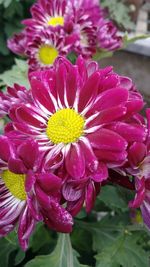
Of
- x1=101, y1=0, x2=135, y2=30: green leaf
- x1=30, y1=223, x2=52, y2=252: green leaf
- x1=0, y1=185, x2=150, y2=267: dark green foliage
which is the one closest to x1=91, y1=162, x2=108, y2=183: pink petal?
x1=0, y1=185, x2=150, y2=267: dark green foliage

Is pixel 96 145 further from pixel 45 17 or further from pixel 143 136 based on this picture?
pixel 45 17

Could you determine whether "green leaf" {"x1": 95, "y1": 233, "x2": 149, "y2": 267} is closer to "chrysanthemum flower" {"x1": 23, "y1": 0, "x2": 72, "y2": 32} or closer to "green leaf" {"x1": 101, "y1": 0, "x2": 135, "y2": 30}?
"chrysanthemum flower" {"x1": 23, "y1": 0, "x2": 72, "y2": 32}

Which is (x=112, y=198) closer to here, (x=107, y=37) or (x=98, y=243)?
(x=98, y=243)

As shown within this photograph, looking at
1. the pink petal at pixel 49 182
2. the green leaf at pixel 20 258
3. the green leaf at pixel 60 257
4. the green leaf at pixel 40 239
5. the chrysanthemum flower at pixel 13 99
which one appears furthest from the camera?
the green leaf at pixel 40 239

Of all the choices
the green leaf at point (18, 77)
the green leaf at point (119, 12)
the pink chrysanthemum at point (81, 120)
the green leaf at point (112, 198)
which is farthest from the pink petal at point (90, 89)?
the green leaf at point (119, 12)

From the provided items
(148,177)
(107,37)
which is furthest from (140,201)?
(107,37)

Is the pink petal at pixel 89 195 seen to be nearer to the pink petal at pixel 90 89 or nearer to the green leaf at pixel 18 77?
the pink petal at pixel 90 89

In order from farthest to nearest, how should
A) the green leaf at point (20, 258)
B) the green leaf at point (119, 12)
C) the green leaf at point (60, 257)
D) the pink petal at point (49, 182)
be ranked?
the green leaf at point (119, 12)
the green leaf at point (20, 258)
the green leaf at point (60, 257)
the pink petal at point (49, 182)
